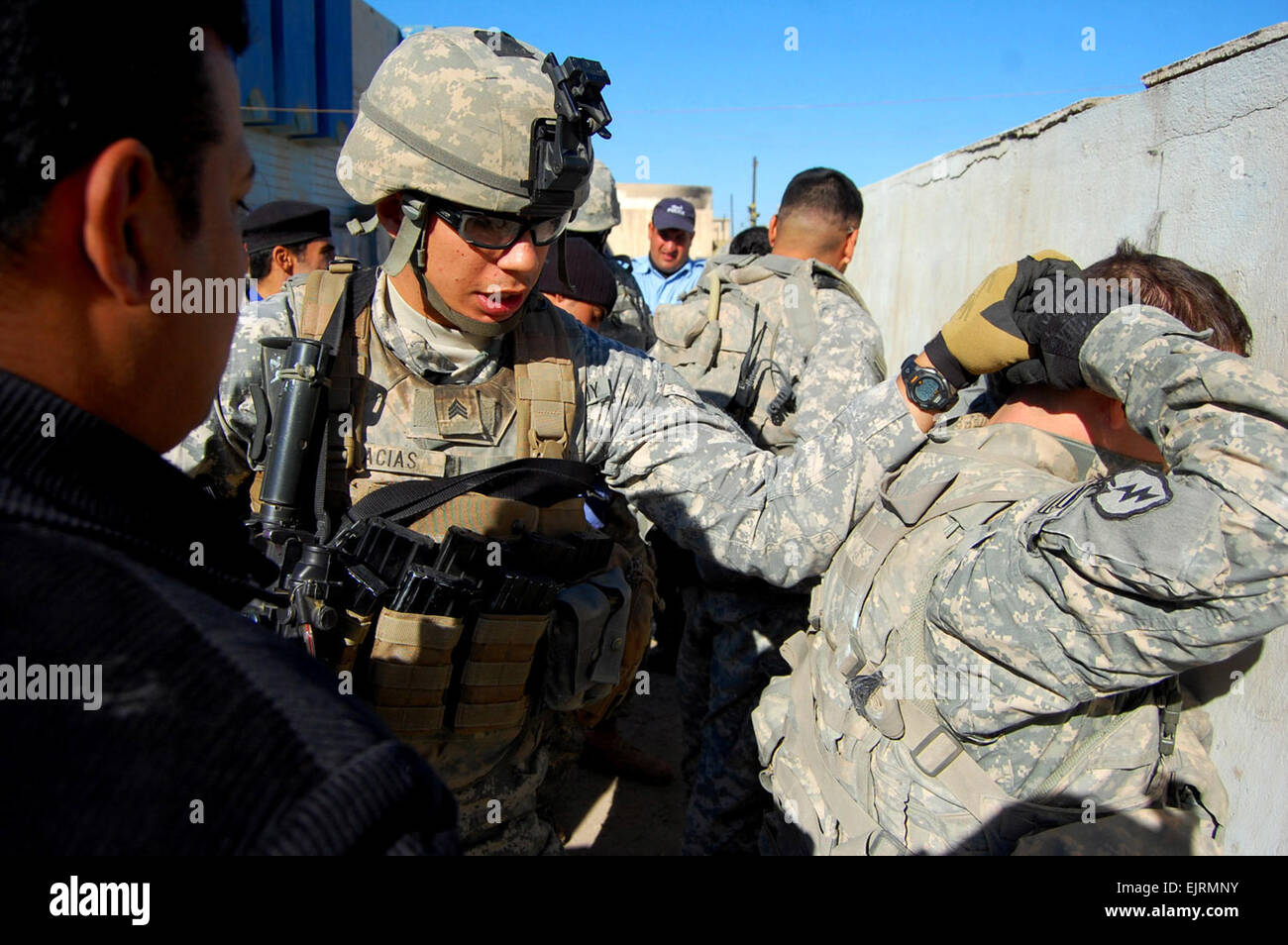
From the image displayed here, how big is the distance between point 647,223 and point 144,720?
1700 centimetres

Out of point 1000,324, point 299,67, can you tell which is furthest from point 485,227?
point 299,67

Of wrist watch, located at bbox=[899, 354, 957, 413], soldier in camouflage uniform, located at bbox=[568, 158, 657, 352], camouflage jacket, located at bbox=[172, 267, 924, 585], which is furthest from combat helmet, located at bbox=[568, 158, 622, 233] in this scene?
wrist watch, located at bbox=[899, 354, 957, 413]

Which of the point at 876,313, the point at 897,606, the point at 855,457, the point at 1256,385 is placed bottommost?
the point at 897,606

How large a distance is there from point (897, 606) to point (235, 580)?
4.21 feet

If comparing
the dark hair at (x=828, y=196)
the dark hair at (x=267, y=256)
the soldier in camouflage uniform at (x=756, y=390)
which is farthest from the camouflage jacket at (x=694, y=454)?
the dark hair at (x=267, y=256)

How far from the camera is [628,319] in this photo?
4914mm

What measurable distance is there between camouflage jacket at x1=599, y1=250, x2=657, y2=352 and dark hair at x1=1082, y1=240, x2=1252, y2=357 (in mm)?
3146

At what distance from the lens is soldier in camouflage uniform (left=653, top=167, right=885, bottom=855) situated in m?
2.85

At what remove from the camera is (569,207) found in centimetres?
180

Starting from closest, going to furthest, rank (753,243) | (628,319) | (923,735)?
(923,735) → (628,319) → (753,243)

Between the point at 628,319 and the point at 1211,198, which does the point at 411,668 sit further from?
the point at 628,319

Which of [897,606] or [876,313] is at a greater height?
[876,313]
